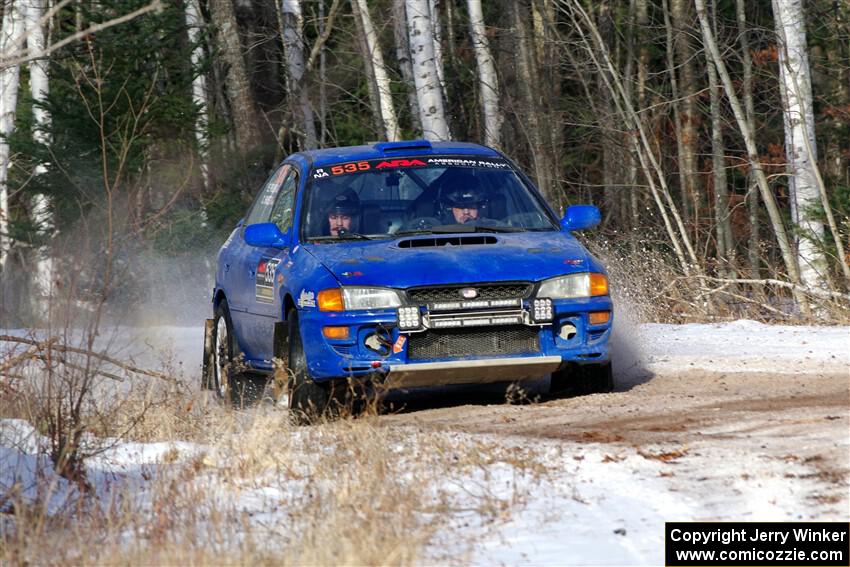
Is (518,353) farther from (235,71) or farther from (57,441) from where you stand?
(235,71)

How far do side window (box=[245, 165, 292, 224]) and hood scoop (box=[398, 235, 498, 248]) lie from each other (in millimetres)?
1940

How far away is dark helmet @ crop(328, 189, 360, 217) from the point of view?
9.98m

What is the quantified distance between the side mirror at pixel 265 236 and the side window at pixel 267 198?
3.85ft

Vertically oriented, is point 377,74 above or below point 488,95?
above

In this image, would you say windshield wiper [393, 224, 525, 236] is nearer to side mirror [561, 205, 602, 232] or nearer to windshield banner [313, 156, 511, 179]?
side mirror [561, 205, 602, 232]

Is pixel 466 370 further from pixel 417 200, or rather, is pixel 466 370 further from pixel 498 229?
pixel 417 200

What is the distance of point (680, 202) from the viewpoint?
28.6 meters

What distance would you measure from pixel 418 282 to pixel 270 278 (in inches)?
59.8

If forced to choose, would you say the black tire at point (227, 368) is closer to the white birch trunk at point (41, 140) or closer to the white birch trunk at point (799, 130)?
the white birch trunk at point (799, 130)

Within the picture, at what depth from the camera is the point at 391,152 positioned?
10.6 meters

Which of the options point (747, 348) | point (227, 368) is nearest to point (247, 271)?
point (227, 368)

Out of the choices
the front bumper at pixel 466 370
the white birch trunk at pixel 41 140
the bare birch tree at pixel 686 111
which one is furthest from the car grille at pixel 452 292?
the bare birch tree at pixel 686 111

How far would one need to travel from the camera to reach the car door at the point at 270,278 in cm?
980

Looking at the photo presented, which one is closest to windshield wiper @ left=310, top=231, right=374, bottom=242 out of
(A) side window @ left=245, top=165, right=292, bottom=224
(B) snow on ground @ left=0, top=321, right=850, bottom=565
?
(A) side window @ left=245, top=165, right=292, bottom=224
